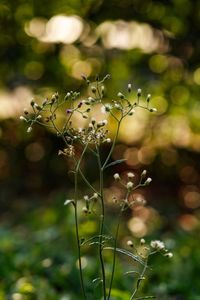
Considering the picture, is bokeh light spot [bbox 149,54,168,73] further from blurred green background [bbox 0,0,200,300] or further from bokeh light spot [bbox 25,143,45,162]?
bokeh light spot [bbox 25,143,45,162]

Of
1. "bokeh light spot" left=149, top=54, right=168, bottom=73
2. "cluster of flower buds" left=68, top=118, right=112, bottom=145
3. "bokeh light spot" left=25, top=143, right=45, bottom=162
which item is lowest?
"cluster of flower buds" left=68, top=118, right=112, bottom=145

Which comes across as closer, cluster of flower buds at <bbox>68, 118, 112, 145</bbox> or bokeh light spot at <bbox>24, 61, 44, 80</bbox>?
cluster of flower buds at <bbox>68, 118, 112, 145</bbox>

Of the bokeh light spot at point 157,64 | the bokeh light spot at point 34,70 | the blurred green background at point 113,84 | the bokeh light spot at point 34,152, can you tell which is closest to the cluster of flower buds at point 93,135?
the blurred green background at point 113,84

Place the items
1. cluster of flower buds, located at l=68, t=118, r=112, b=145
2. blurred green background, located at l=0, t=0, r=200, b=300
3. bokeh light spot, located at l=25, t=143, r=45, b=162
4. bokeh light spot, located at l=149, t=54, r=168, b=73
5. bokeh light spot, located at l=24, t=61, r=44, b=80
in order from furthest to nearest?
bokeh light spot, located at l=25, t=143, r=45, b=162
bokeh light spot, located at l=24, t=61, r=44, b=80
bokeh light spot, located at l=149, t=54, r=168, b=73
blurred green background, located at l=0, t=0, r=200, b=300
cluster of flower buds, located at l=68, t=118, r=112, b=145

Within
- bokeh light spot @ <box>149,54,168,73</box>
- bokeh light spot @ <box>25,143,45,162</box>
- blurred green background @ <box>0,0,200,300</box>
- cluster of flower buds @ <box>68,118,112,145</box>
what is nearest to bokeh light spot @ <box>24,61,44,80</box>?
blurred green background @ <box>0,0,200,300</box>

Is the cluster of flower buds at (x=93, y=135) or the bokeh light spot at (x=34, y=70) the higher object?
the bokeh light spot at (x=34, y=70)

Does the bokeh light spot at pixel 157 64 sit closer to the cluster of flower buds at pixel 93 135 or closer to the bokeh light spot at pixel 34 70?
the bokeh light spot at pixel 34 70

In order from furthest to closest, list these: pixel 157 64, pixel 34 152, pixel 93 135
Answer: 1. pixel 34 152
2. pixel 157 64
3. pixel 93 135

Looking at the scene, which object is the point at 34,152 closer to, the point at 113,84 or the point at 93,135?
the point at 113,84

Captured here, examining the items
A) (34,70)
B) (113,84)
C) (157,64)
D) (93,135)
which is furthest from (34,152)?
(93,135)
